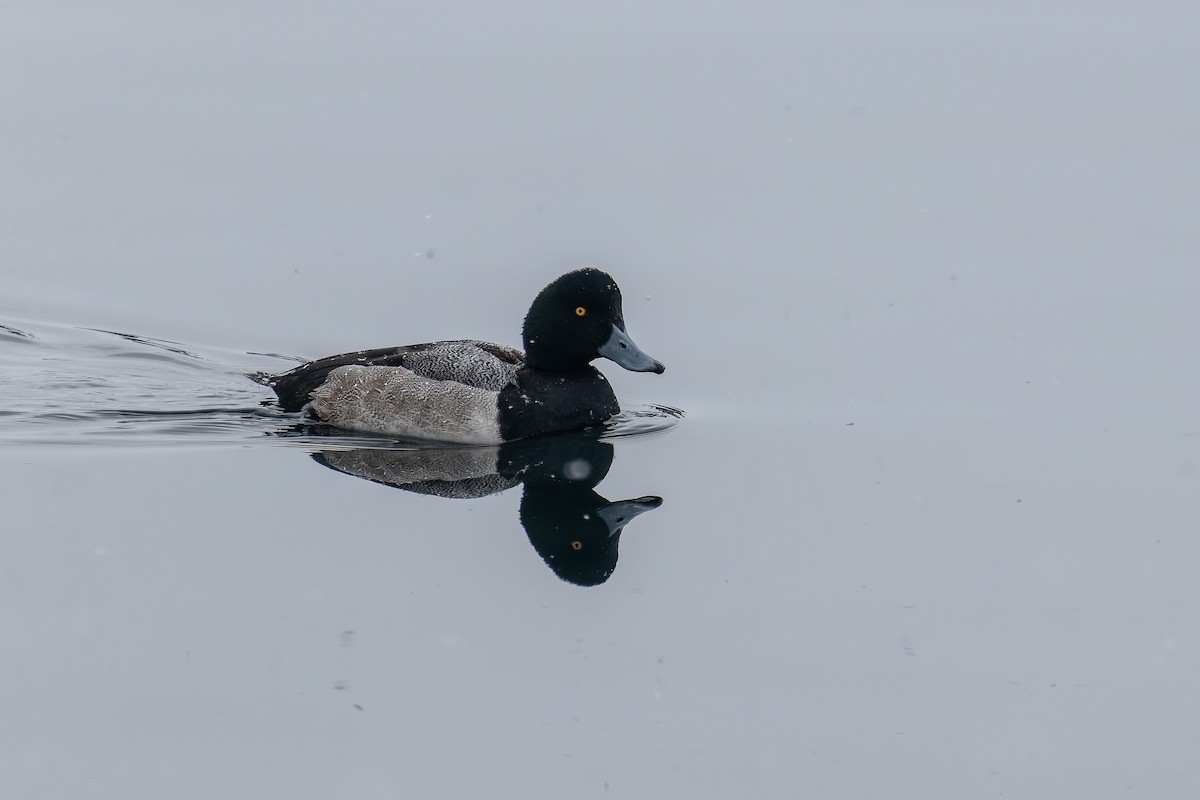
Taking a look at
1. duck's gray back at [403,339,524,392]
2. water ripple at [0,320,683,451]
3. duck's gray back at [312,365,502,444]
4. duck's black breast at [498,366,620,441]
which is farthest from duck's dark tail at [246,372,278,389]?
duck's black breast at [498,366,620,441]

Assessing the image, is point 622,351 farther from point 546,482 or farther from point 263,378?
point 263,378

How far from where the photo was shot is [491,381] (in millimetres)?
11047

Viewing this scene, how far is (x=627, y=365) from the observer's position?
11.2 meters

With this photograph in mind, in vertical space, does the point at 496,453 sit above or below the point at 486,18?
below

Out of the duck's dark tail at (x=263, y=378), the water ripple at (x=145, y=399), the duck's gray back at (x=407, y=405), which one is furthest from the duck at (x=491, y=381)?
the duck's dark tail at (x=263, y=378)

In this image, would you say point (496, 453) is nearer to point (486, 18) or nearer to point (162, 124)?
point (162, 124)

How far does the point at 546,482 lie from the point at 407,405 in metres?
1.32

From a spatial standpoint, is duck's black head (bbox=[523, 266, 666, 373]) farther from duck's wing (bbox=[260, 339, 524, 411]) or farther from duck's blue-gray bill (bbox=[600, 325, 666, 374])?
duck's wing (bbox=[260, 339, 524, 411])

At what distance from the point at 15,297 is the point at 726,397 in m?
5.83

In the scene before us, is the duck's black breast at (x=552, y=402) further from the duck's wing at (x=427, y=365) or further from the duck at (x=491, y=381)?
the duck's wing at (x=427, y=365)

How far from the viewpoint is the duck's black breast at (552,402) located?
35.8 ft

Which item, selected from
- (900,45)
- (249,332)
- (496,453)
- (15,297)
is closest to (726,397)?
(496,453)

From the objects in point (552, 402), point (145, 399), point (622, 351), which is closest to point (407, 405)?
point (552, 402)

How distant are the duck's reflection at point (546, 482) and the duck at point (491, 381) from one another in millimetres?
184
